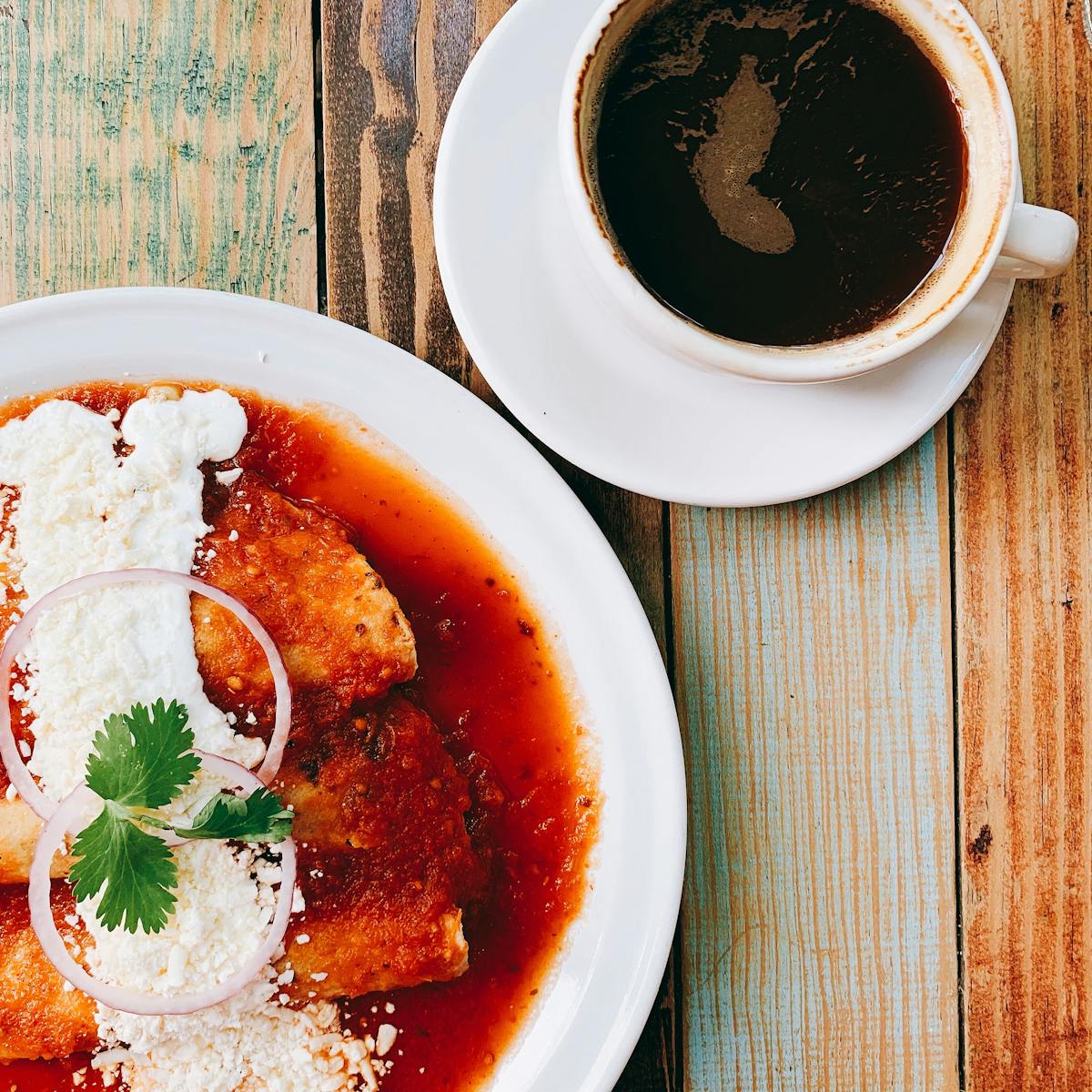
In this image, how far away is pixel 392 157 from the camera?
197 cm

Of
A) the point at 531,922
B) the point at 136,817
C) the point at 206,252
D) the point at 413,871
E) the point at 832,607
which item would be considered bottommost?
the point at 531,922

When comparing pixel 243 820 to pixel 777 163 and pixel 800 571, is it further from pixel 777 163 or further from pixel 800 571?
pixel 777 163

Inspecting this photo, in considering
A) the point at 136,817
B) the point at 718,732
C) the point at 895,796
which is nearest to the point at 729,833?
the point at 718,732

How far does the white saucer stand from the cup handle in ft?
0.51

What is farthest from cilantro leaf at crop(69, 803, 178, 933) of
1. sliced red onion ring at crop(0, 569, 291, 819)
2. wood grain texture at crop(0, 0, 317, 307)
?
wood grain texture at crop(0, 0, 317, 307)

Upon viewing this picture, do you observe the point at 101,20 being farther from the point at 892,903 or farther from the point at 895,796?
the point at 892,903

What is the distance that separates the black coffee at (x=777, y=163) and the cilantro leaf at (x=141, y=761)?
1030 mm

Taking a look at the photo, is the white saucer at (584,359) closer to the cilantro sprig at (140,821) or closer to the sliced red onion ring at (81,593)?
the sliced red onion ring at (81,593)

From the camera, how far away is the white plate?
1789mm

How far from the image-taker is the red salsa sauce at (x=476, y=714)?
1868mm

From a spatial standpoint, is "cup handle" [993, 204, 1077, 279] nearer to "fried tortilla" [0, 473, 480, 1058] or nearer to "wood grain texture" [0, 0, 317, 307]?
"fried tortilla" [0, 473, 480, 1058]

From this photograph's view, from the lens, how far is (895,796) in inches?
77.6

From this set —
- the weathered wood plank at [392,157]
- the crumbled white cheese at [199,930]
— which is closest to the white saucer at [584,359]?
the weathered wood plank at [392,157]

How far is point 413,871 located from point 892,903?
0.92 metres
